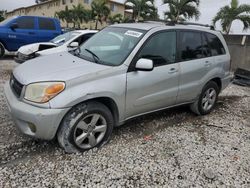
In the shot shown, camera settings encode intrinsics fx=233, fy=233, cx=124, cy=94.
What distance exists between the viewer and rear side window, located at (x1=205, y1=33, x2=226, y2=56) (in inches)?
179

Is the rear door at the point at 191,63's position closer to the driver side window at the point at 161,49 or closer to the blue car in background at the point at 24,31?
the driver side window at the point at 161,49

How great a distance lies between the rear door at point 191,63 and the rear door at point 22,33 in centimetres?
804

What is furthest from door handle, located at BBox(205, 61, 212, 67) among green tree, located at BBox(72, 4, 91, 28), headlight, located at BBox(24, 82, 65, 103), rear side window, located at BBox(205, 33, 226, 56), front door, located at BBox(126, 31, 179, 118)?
green tree, located at BBox(72, 4, 91, 28)

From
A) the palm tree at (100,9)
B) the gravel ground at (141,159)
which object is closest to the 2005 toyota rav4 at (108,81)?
the gravel ground at (141,159)

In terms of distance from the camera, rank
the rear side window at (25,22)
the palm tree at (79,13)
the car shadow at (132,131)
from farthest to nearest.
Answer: the palm tree at (79,13) → the rear side window at (25,22) → the car shadow at (132,131)

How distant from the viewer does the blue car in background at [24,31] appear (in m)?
9.63

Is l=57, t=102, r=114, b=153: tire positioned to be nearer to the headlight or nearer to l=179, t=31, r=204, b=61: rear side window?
the headlight

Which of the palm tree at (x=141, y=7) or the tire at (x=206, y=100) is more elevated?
the palm tree at (x=141, y=7)

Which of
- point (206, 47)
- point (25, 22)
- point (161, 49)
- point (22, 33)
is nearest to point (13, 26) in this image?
point (22, 33)

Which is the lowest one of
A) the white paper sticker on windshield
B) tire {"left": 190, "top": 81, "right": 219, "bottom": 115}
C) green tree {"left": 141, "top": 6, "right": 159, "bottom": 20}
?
tire {"left": 190, "top": 81, "right": 219, "bottom": 115}

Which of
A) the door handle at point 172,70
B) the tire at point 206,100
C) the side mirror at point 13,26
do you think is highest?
the side mirror at point 13,26

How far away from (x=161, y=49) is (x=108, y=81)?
46.2 inches

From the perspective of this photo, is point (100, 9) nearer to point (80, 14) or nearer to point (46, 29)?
point (80, 14)

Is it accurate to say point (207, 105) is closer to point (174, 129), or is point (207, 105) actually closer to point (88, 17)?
point (174, 129)
